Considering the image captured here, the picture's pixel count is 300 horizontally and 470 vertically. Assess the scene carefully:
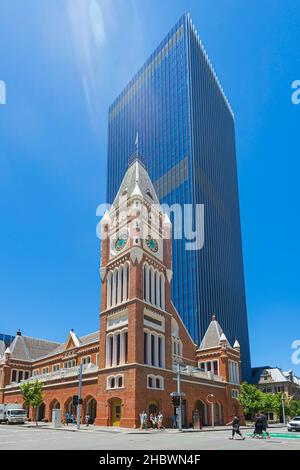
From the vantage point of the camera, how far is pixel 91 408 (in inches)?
1745

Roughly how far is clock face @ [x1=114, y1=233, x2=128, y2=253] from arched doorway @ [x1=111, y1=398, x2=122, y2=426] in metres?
15.6

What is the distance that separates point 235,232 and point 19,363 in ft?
286

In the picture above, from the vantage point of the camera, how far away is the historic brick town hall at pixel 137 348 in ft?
126

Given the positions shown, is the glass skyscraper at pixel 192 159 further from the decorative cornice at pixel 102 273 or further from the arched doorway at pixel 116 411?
the arched doorway at pixel 116 411

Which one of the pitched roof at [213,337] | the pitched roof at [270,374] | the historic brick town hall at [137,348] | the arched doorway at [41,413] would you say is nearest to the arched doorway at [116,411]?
the historic brick town hall at [137,348]

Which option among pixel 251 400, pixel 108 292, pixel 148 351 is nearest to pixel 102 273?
pixel 108 292

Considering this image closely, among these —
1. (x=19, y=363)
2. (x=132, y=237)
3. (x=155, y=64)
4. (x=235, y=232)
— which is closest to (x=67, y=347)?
(x=19, y=363)

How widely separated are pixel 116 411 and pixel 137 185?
24.4 metres

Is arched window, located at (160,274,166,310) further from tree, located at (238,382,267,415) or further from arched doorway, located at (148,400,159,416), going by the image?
tree, located at (238,382,267,415)

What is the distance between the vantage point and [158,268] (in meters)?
46.0

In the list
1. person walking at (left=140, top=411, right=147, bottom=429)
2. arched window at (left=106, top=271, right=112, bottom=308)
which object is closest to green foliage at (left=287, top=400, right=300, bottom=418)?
arched window at (left=106, top=271, right=112, bottom=308)

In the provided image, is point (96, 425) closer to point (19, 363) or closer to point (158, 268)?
point (158, 268)
